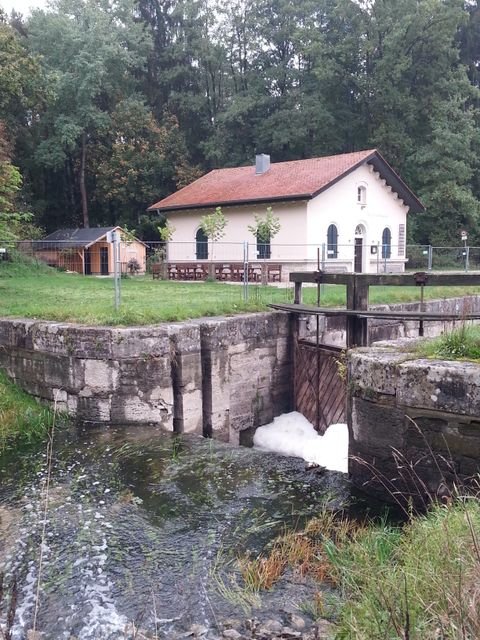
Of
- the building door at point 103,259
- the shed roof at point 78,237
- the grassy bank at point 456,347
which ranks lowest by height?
the grassy bank at point 456,347

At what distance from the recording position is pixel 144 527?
5090 mm

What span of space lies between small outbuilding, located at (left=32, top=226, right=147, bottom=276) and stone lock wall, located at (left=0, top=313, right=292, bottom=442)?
16.9 meters

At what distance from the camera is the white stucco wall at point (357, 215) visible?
77.9 ft

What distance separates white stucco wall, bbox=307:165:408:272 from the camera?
2375cm

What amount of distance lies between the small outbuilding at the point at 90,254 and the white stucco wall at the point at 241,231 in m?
2.06

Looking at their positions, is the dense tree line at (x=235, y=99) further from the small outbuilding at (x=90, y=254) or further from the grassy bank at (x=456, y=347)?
the grassy bank at (x=456, y=347)

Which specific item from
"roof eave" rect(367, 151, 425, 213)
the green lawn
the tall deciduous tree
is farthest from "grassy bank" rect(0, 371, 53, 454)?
the tall deciduous tree

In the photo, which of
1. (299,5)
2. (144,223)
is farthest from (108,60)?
(299,5)

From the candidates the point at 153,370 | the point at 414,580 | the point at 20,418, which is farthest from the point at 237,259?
the point at 414,580

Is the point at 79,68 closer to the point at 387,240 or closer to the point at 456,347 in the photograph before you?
the point at 387,240

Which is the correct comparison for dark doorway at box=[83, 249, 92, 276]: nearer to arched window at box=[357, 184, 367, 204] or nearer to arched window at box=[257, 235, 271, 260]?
arched window at box=[257, 235, 271, 260]

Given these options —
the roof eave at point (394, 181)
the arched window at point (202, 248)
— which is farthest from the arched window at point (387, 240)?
the arched window at point (202, 248)

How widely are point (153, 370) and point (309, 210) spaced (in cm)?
1628

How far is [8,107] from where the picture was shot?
32531 mm
